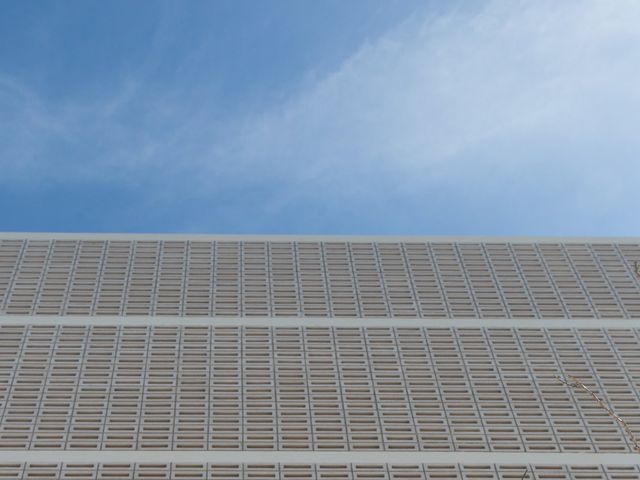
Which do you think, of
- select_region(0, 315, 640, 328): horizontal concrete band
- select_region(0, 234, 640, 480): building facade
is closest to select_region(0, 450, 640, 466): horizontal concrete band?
select_region(0, 234, 640, 480): building facade

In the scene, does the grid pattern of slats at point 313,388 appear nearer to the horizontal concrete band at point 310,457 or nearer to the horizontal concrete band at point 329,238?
the horizontal concrete band at point 310,457

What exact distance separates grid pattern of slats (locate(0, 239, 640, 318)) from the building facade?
3cm

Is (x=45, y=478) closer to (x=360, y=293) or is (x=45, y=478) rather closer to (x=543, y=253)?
(x=360, y=293)

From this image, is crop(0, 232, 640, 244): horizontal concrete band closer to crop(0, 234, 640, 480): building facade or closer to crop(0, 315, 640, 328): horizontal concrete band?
crop(0, 234, 640, 480): building facade

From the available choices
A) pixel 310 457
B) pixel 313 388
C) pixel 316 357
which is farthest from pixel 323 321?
pixel 310 457

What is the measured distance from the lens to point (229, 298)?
41.6 ft

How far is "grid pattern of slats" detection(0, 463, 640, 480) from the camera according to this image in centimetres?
974

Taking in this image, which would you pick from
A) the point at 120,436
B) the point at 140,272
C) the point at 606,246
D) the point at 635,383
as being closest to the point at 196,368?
the point at 120,436

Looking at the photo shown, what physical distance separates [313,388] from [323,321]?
142 centimetres

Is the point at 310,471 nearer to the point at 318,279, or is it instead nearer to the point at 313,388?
the point at 313,388

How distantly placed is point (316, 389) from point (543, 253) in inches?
202

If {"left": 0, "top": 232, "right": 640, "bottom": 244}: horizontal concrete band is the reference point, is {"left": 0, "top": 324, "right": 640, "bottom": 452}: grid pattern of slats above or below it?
below

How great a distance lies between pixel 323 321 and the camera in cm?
1229

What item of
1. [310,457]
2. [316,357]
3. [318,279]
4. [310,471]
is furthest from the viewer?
[318,279]
